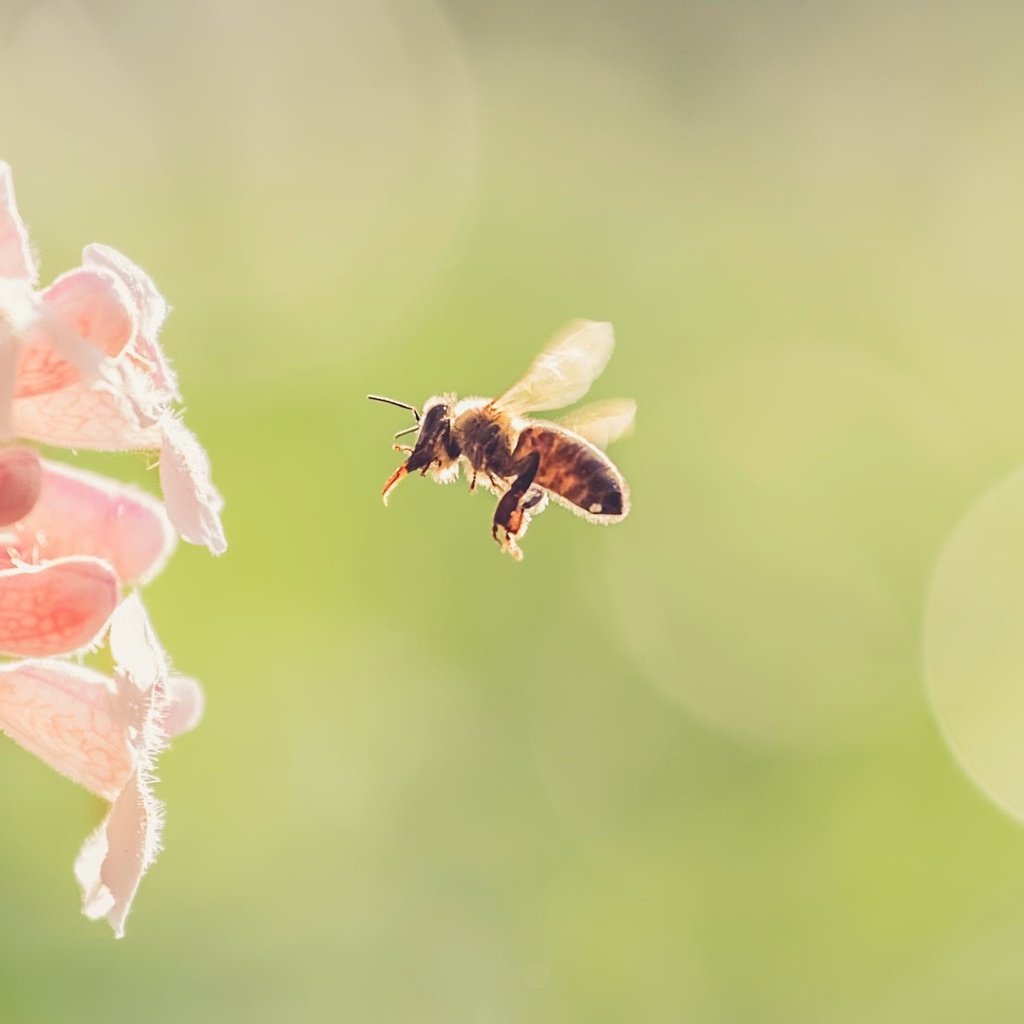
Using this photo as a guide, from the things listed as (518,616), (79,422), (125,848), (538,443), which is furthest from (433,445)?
(518,616)

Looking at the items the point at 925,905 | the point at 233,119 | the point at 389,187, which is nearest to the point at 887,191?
the point at 389,187

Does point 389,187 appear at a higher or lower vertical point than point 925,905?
higher

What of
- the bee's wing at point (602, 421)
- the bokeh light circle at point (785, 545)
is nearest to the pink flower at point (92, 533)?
the bee's wing at point (602, 421)

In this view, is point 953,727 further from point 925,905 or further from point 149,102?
point 149,102

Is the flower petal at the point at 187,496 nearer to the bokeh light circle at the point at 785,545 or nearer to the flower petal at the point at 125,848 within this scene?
the flower petal at the point at 125,848

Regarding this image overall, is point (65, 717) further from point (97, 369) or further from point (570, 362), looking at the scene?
point (570, 362)

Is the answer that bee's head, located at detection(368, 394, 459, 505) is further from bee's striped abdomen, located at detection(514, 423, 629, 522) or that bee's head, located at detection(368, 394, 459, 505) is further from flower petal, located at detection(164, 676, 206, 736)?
flower petal, located at detection(164, 676, 206, 736)

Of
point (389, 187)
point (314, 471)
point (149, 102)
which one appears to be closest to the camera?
point (314, 471)
